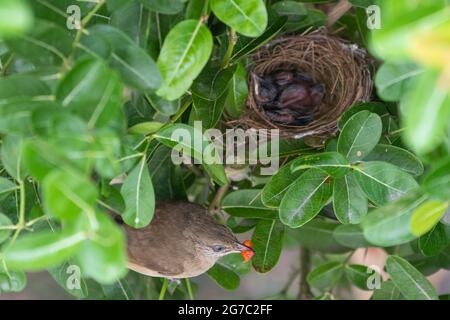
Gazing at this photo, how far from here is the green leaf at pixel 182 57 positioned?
4.38 ft

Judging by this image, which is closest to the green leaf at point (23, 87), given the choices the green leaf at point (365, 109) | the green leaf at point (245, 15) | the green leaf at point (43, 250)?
the green leaf at point (43, 250)

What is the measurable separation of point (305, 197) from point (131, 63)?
1.88 ft

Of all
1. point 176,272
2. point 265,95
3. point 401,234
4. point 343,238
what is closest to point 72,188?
point 401,234

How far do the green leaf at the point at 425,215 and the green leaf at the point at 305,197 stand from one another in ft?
1.60

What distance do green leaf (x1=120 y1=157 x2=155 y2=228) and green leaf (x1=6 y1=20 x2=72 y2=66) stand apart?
1.24 feet

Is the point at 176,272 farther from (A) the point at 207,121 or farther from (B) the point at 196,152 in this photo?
(B) the point at 196,152

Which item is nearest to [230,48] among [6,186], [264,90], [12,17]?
[6,186]

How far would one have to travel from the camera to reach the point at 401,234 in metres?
1.18

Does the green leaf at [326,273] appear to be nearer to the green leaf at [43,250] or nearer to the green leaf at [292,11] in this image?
the green leaf at [292,11]

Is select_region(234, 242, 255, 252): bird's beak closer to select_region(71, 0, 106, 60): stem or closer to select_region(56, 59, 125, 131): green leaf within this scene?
select_region(71, 0, 106, 60): stem

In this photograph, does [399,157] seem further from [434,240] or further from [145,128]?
[145,128]

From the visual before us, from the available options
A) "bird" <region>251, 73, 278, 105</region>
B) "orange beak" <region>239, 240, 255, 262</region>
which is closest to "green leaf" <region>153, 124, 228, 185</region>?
"orange beak" <region>239, 240, 255, 262</region>

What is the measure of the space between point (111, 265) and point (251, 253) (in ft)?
4.11

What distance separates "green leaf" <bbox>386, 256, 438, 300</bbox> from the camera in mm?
1768
